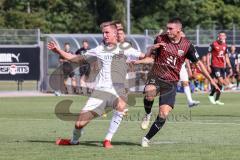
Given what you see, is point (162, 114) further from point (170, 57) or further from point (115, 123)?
point (170, 57)

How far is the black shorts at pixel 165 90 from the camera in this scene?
13.5m

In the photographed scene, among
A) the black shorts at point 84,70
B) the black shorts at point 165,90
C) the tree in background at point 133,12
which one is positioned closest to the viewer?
the black shorts at point 165,90

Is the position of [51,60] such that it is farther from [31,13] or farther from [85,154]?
[31,13]

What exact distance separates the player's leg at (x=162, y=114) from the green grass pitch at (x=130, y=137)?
0.61 feet

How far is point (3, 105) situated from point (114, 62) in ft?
46.1

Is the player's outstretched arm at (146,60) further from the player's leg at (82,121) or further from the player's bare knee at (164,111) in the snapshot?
the player's leg at (82,121)

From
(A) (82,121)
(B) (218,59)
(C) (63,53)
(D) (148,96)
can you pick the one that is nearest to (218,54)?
(B) (218,59)

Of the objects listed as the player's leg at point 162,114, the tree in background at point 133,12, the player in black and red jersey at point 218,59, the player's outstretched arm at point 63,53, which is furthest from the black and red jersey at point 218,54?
the tree in background at point 133,12

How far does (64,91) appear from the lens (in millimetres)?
35312

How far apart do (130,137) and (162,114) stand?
Answer: 2.02m

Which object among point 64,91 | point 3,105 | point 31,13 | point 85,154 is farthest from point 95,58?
point 31,13

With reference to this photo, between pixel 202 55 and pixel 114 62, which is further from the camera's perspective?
pixel 202 55

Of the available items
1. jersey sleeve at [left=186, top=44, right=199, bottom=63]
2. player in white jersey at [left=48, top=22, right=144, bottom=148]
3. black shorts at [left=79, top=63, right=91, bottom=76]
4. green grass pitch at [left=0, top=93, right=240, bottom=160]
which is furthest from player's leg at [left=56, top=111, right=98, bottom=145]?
black shorts at [left=79, top=63, right=91, bottom=76]

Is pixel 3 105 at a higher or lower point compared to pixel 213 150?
lower
